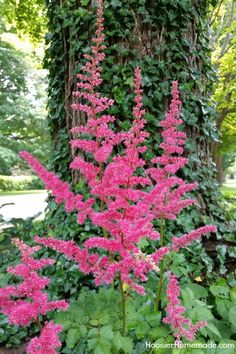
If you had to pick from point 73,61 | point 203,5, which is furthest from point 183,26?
point 73,61

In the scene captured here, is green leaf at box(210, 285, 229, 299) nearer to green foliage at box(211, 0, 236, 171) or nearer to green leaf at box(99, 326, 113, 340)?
green leaf at box(99, 326, 113, 340)

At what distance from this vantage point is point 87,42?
3.39 metres

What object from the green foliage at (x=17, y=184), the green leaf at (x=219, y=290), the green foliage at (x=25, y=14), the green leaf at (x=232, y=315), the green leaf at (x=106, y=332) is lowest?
the green foliage at (x=17, y=184)

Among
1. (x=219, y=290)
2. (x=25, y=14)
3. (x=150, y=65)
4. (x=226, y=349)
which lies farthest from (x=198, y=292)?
(x=25, y=14)

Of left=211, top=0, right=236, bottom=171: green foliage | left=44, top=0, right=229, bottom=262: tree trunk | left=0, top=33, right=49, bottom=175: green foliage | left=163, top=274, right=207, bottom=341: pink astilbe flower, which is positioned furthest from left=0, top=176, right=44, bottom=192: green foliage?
left=163, top=274, right=207, bottom=341: pink astilbe flower

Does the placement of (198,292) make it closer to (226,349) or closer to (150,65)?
(226,349)

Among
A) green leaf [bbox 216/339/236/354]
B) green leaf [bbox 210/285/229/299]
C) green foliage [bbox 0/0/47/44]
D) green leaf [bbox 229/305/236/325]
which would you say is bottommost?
green leaf [bbox 216/339/236/354]

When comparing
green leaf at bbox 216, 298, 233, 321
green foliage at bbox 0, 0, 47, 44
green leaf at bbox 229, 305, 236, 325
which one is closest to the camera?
→ green leaf at bbox 229, 305, 236, 325

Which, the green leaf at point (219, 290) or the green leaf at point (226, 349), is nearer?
the green leaf at point (226, 349)

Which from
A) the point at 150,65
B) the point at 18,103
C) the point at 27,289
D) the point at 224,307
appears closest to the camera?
the point at 27,289

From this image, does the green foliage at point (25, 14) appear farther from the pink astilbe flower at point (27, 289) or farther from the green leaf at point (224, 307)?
the pink astilbe flower at point (27, 289)

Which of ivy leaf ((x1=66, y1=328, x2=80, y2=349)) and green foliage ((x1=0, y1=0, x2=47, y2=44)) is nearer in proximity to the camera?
ivy leaf ((x1=66, y1=328, x2=80, y2=349))

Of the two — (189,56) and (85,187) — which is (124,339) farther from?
(189,56)

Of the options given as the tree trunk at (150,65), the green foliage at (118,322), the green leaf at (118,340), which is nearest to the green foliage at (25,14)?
the tree trunk at (150,65)
